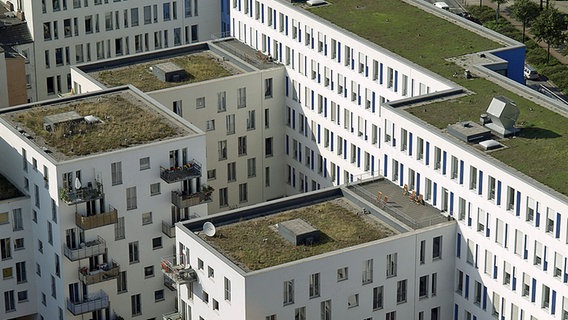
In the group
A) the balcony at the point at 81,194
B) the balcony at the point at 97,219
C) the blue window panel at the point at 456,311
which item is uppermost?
the balcony at the point at 81,194

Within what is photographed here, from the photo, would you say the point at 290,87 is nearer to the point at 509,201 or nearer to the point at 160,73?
the point at 160,73

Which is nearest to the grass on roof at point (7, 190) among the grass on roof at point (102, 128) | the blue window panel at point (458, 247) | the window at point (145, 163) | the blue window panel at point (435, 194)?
the grass on roof at point (102, 128)

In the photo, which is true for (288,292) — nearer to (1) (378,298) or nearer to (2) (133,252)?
(1) (378,298)

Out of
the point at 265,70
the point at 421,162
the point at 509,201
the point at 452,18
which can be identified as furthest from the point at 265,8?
the point at 509,201

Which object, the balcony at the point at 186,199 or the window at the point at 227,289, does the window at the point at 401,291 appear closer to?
the window at the point at 227,289

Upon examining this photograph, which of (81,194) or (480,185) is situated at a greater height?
(480,185)

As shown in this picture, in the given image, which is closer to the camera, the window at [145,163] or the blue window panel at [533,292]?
the blue window panel at [533,292]

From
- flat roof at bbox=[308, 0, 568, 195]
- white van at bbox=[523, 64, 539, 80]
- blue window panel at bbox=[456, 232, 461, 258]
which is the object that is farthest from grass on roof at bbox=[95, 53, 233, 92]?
white van at bbox=[523, 64, 539, 80]

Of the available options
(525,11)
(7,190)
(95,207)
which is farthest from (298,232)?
(525,11)
